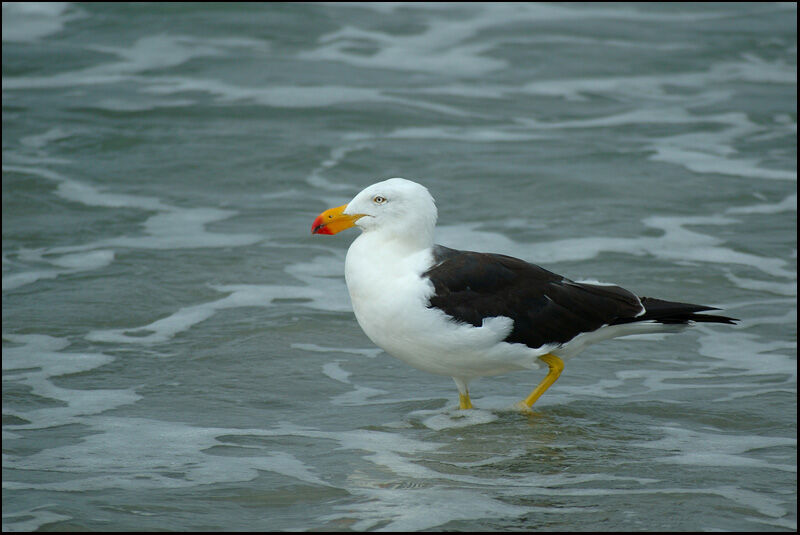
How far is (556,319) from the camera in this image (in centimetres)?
603

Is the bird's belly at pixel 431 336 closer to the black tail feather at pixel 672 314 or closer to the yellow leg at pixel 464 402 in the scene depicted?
the yellow leg at pixel 464 402

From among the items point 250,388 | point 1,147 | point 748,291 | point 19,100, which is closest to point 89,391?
point 250,388

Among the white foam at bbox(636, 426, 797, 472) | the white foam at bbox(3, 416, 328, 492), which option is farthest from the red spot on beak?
the white foam at bbox(636, 426, 797, 472)

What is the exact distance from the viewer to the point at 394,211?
5941mm

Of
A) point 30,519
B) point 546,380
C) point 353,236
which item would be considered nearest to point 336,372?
point 546,380

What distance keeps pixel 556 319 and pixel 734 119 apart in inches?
323

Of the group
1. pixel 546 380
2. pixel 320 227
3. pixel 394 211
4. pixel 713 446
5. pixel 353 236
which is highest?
pixel 394 211

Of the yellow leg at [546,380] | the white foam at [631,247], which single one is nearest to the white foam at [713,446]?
the yellow leg at [546,380]

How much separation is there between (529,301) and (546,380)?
0.48 meters

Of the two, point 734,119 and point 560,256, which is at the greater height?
point 734,119

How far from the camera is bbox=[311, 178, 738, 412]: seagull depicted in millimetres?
5711

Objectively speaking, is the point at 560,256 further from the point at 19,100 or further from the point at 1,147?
the point at 19,100

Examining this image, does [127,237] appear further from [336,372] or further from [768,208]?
[768,208]

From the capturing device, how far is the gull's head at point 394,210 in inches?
234
